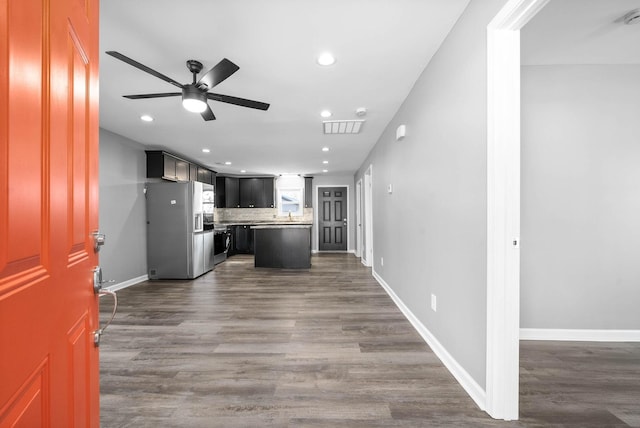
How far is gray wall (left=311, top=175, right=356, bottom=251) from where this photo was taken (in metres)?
A: 8.59

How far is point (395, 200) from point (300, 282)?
7.34ft

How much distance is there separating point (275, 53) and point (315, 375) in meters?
2.48

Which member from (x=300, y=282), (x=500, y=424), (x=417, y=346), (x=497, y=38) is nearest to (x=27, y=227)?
(x=497, y=38)

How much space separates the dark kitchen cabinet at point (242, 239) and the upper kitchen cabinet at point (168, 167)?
2.38 meters

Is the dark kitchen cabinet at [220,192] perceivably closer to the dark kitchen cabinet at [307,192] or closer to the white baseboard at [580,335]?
the dark kitchen cabinet at [307,192]

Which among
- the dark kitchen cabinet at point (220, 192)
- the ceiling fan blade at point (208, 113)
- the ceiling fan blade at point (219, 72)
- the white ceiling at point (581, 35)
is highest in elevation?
the white ceiling at point (581, 35)

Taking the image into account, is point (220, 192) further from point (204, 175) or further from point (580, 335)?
point (580, 335)

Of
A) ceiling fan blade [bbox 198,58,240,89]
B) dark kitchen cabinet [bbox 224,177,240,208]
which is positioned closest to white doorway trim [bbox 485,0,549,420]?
ceiling fan blade [bbox 198,58,240,89]

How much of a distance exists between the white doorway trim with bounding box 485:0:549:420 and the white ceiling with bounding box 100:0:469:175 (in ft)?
1.80

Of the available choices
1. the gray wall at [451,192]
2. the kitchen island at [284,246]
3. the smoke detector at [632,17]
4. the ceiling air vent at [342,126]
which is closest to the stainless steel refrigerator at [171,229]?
the kitchen island at [284,246]

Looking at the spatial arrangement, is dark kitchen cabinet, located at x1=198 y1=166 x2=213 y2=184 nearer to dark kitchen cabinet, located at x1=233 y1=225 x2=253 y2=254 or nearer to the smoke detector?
dark kitchen cabinet, located at x1=233 y1=225 x2=253 y2=254

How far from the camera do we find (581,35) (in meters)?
2.04

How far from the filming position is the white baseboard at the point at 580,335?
2.44m

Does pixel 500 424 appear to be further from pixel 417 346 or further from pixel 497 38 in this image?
pixel 497 38
